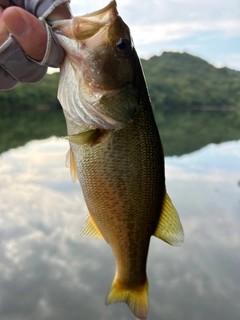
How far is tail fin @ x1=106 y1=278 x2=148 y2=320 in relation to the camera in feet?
7.15

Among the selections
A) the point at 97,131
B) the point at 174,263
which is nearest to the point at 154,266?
the point at 174,263

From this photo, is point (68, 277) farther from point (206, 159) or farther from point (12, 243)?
point (206, 159)

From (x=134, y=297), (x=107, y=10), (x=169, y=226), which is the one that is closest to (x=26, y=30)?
(x=107, y=10)

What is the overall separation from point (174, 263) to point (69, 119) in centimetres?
751

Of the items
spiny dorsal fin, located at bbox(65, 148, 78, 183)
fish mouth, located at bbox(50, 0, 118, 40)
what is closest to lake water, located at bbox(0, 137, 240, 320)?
spiny dorsal fin, located at bbox(65, 148, 78, 183)

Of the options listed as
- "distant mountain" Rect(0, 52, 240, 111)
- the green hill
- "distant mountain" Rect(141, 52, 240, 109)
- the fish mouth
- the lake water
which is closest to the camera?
the fish mouth

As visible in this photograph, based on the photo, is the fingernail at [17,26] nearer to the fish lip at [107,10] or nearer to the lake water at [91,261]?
the fish lip at [107,10]

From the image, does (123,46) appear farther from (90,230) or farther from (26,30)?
(90,230)

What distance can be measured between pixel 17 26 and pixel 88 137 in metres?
0.60

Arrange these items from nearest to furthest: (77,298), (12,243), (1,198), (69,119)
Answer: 1. (69,119)
2. (77,298)
3. (12,243)
4. (1,198)

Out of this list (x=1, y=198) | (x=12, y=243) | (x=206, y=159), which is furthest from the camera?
(x=206, y=159)

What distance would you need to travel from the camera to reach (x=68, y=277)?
827 cm

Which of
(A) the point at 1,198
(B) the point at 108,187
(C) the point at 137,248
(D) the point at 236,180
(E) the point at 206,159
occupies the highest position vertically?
(B) the point at 108,187

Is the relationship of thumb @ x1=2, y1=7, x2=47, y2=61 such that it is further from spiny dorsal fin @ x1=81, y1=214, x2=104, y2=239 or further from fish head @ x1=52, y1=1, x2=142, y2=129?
spiny dorsal fin @ x1=81, y1=214, x2=104, y2=239
